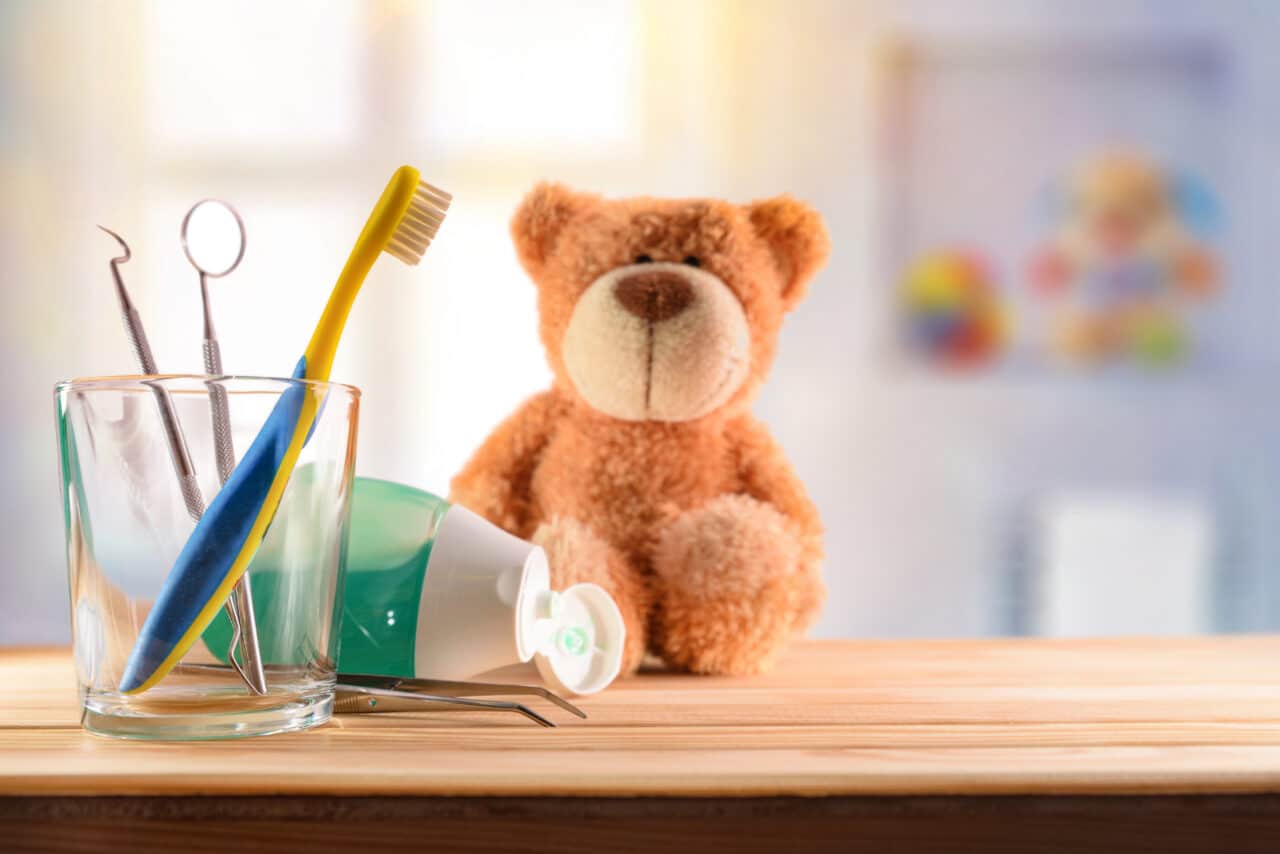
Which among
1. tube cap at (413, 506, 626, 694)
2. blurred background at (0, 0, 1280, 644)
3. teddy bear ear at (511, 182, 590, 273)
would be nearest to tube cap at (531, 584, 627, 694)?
tube cap at (413, 506, 626, 694)

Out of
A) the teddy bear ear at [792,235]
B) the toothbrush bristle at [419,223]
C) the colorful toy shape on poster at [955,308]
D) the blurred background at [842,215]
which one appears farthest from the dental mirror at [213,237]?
the colorful toy shape on poster at [955,308]

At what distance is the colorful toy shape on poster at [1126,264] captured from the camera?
2404 millimetres

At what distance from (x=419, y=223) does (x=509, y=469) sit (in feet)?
0.69

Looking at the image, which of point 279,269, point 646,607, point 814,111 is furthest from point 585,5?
point 646,607

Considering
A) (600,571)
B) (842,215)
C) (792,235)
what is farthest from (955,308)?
(600,571)

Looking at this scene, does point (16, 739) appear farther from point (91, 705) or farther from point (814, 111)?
point (814, 111)

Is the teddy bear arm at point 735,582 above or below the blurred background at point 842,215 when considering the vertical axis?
below

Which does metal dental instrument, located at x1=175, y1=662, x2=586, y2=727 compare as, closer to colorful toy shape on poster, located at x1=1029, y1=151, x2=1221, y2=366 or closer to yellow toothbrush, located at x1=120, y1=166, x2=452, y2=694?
yellow toothbrush, located at x1=120, y1=166, x2=452, y2=694

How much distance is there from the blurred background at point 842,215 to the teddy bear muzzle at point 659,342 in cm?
184

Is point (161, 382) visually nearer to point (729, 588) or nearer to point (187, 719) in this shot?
point (187, 719)

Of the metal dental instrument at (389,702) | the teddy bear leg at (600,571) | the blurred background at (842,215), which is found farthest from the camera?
the blurred background at (842,215)

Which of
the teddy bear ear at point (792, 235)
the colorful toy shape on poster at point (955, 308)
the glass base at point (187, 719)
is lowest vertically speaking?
the glass base at point (187, 719)

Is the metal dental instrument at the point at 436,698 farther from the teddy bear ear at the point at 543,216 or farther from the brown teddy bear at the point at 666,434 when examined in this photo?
the teddy bear ear at the point at 543,216

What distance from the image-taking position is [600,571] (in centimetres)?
53
